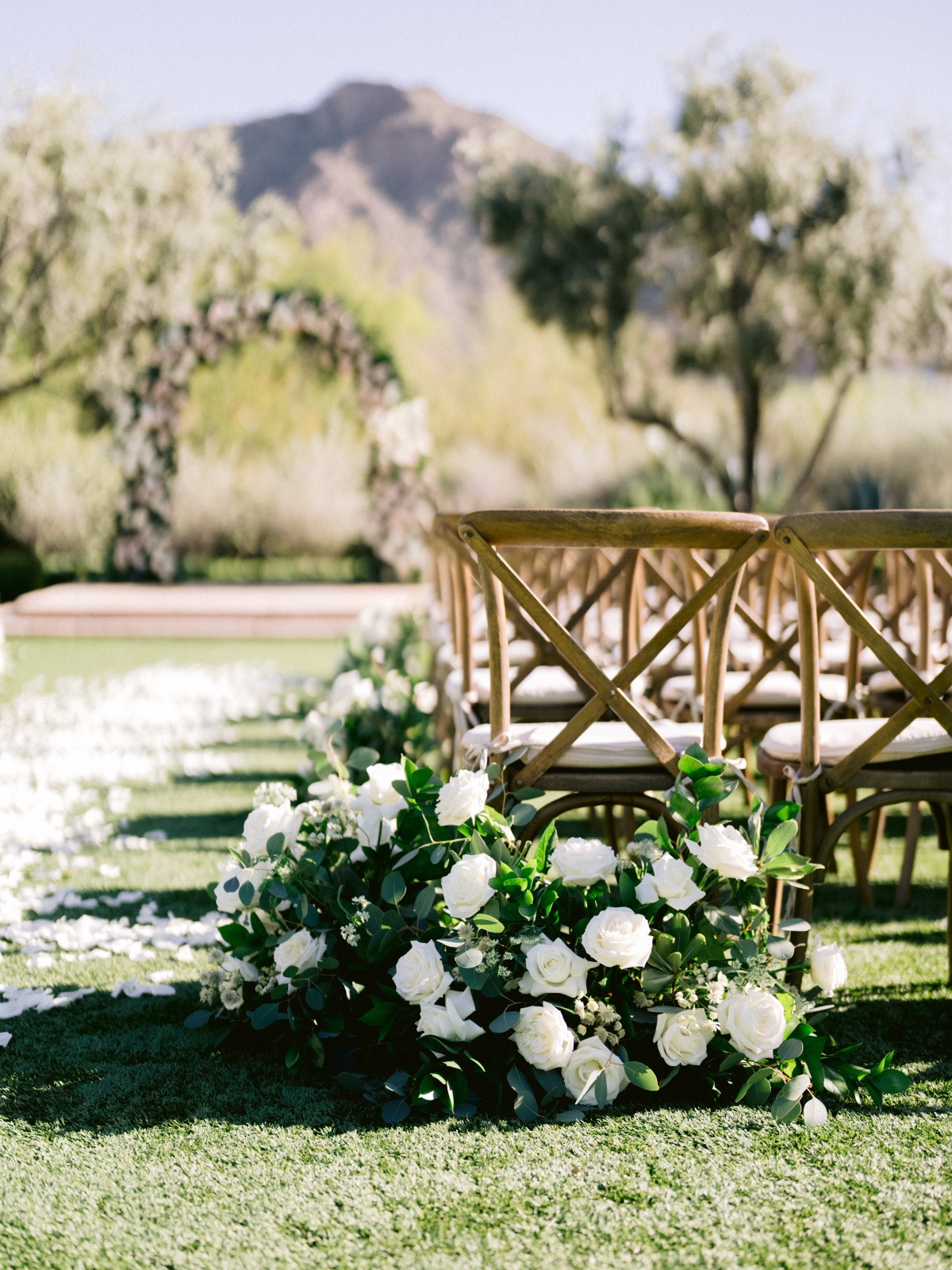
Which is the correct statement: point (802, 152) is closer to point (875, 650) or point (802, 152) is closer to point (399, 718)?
point (399, 718)

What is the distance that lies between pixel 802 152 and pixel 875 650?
40.5 feet

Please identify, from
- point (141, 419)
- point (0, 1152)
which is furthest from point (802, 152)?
point (0, 1152)

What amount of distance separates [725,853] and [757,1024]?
0.82 ft

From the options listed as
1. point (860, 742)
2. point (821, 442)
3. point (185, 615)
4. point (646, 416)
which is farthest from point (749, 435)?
point (860, 742)

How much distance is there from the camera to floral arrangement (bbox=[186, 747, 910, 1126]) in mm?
1733

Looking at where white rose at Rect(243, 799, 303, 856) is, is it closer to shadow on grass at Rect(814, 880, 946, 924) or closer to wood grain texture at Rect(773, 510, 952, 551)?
wood grain texture at Rect(773, 510, 952, 551)

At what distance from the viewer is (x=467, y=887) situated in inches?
68.7

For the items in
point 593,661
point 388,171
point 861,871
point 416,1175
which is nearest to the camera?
point 416,1175

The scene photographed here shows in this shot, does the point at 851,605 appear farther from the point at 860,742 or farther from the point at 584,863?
the point at 584,863

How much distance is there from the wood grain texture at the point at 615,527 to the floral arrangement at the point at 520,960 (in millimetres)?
377

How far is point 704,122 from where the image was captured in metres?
13.1

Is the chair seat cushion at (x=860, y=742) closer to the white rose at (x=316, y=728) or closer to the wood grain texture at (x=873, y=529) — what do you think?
the wood grain texture at (x=873, y=529)

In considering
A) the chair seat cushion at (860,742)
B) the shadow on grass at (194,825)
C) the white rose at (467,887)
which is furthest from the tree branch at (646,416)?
the white rose at (467,887)

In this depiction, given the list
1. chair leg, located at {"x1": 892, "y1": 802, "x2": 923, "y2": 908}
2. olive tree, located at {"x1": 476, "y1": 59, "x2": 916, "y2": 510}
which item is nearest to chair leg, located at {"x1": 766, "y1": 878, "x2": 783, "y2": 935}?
chair leg, located at {"x1": 892, "y1": 802, "x2": 923, "y2": 908}
